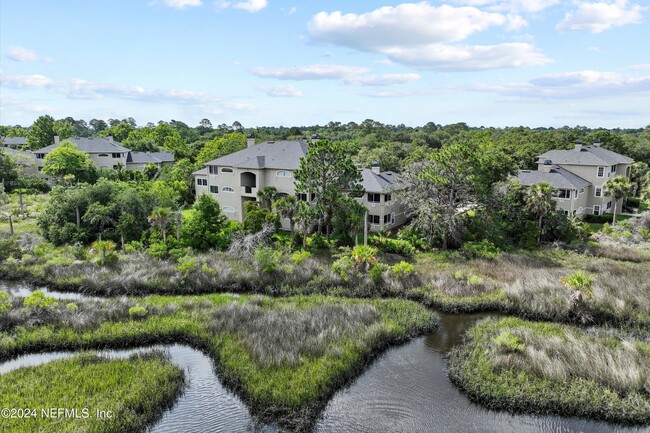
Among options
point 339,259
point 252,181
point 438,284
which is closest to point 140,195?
point 252,181

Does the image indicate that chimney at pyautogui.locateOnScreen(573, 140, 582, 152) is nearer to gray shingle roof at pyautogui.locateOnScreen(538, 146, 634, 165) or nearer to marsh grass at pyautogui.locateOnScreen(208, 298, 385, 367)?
gray shingle roof at pyautogui.locateOnScreen(538, 146, 634, 165)

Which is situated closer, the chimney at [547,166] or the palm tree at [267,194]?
the palm tree at [267,194]

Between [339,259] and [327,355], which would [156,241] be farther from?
[327,355]

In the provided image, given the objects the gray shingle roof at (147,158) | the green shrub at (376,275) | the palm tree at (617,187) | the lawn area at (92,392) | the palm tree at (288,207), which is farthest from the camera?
the gray shingle roof at (147,158)

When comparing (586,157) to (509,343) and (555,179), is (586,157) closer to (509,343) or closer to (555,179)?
(555,179)

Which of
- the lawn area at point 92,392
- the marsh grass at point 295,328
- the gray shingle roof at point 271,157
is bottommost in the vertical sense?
the lawn area at point 92,392

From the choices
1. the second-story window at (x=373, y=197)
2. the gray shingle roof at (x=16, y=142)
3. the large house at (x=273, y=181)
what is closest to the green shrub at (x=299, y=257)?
the large house at (x=273, y=181)

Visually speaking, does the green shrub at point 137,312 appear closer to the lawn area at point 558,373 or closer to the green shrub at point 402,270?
the green shrub at point 402,270

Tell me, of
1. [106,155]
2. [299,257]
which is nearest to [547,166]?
[299,257]
